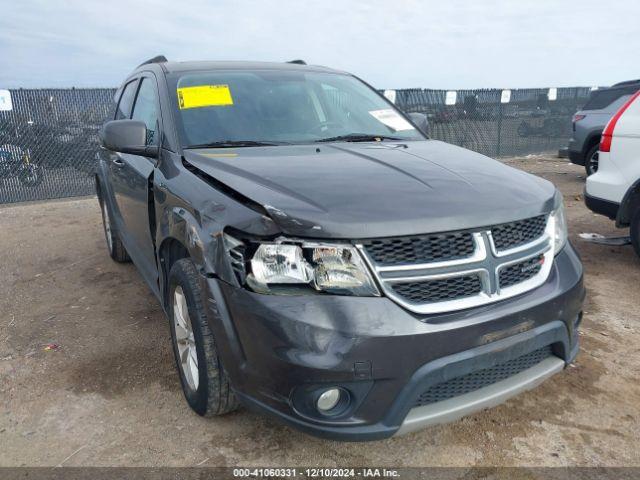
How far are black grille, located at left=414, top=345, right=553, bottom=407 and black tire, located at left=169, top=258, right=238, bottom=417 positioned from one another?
84cm

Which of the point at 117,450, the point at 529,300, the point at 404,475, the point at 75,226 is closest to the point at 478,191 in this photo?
the point at 529,300

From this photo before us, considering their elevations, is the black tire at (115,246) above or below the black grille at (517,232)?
below

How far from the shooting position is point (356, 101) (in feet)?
11.6

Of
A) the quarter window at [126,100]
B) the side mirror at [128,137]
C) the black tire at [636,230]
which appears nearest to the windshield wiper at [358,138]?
the side mirror at [128,137]

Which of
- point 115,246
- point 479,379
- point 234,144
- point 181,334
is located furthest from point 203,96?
point 115,246

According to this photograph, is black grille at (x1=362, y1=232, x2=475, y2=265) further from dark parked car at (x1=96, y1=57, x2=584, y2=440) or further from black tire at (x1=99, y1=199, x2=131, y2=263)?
black tire at (x1=99, y1=199, x2=131, y2=263)

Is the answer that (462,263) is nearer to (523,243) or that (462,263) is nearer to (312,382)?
(523,243)

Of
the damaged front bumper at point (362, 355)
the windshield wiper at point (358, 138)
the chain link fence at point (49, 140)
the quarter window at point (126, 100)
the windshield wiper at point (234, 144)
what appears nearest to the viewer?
the damaged front bumper at point (362, 355)

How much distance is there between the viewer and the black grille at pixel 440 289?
186 centimetres

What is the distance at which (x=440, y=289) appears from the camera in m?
1.91

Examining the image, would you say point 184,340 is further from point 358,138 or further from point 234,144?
point 358,138

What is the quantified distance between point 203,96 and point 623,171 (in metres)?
3.88

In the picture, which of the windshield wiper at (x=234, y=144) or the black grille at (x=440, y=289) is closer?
the black grille at (x=440, y=289)

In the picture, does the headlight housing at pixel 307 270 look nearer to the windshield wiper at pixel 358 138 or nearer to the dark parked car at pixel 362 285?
the dark parked car at pixel 362 285
